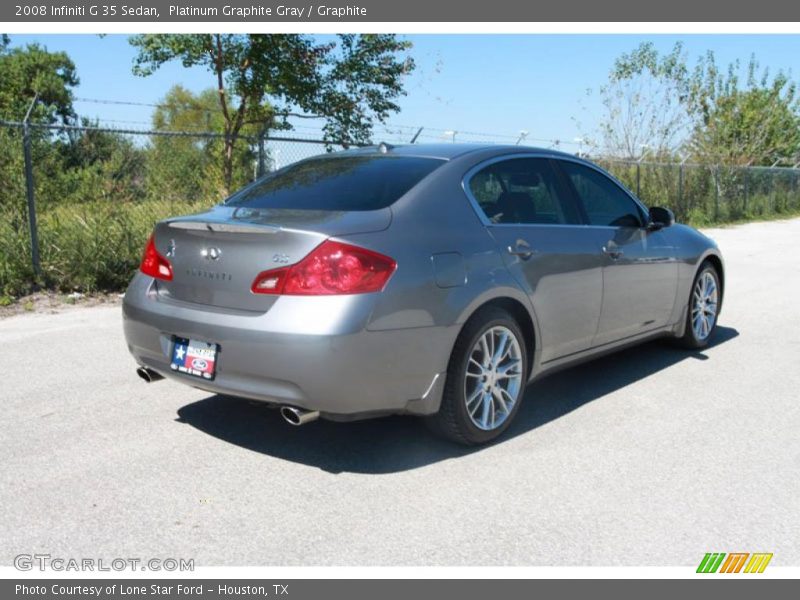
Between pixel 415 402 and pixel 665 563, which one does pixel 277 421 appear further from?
pixel 665 563

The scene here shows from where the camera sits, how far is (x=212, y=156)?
1137cm

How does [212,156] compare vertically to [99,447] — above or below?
above

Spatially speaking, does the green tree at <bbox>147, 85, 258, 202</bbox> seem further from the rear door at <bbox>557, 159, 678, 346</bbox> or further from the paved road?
the rear door at <bbox>557, 159, 678, 346</bbox>

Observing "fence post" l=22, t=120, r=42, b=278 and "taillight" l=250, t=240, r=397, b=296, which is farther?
"fence post" l=22, t=120, r=42, b=278

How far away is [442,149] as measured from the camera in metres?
4.85

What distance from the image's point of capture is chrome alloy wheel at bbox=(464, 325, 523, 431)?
4.30 meters

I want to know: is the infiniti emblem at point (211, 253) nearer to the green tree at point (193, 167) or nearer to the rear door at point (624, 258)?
the rear door at point (624, 258)

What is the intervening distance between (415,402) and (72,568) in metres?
1.67

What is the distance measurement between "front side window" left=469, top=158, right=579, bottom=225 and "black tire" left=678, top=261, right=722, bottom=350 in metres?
1.85

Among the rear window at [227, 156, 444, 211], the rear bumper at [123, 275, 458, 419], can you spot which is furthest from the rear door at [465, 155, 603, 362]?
the rear bumper at [123, 275, 458, 419]

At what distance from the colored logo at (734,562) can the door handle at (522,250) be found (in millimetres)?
1884

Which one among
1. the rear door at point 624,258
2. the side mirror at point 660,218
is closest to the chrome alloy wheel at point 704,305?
the rear door at point 624,258
